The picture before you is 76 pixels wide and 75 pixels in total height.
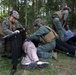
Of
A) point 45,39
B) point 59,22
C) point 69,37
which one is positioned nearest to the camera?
point 45,39

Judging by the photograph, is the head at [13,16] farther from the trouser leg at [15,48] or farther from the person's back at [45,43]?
the trouser leg at [15,48]

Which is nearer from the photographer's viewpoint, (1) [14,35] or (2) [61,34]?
(1) [14,35]

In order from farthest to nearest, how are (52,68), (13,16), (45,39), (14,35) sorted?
(45,39) → (13,16) → (52,68) → (14,35)

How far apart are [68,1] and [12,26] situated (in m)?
6.90

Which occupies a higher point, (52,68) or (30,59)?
(30,59)

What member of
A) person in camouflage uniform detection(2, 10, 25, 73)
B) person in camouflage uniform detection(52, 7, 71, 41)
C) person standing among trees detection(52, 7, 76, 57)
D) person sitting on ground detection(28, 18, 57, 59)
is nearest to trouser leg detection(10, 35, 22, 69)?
person in camouflage uniform detection(2, 10, 25, 73)

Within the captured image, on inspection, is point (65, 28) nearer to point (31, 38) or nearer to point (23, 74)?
point (31, 38)

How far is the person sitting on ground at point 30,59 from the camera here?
16.7ft

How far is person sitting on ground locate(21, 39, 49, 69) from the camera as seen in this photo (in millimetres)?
5080

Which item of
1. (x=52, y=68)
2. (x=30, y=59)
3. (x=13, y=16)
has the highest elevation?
(x=13, y=16)

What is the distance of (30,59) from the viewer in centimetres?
528

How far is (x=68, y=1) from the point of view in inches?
477

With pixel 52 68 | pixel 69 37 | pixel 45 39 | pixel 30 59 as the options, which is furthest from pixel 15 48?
pixel 69 37

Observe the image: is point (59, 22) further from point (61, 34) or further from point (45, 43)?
point (45, 43)
